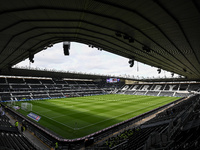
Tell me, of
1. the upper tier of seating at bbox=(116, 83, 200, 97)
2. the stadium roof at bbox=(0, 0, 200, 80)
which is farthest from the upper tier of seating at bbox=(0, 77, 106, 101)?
the stadium roof at bbox=(0, 0, 200, 80)

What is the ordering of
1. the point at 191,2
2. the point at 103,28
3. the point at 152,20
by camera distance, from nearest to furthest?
A: 1. the point at 191,2
2. the point at 152,20
3. the point at 103,28

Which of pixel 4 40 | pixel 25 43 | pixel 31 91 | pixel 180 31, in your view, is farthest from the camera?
pixel 31 91

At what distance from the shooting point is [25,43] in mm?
14000

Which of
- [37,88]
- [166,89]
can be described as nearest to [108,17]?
[37,88]

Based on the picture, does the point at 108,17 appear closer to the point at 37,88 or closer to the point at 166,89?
the point at 37,88

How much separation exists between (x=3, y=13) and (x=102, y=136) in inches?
537

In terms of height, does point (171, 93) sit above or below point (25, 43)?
below

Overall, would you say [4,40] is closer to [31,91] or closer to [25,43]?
[25,43]

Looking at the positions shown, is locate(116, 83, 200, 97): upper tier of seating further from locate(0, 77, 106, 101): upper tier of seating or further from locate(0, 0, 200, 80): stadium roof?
locate(0, 0, 200, 80): stadium roof

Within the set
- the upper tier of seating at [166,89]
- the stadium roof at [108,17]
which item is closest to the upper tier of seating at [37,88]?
the upper tier of seating at [166,89]

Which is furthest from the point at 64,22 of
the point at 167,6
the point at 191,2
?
the point at 191,2

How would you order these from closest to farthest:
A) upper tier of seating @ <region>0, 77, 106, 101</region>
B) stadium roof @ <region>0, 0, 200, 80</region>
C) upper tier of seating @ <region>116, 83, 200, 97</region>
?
stadium roof @ <region>0, 0, 200, 80</region>, upper tier of seating @ <region>0, 77, 106, 101</region>, upper tier of seating @ <region>116, 83, 200, 97</region>

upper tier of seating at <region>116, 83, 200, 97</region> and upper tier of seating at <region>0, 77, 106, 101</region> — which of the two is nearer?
upper tier of seating at <region>0, 77, 106, 101</region>

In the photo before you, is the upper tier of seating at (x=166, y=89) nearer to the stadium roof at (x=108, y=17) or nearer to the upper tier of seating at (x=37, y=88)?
the upper tier of seating at (x=37, y=88)
